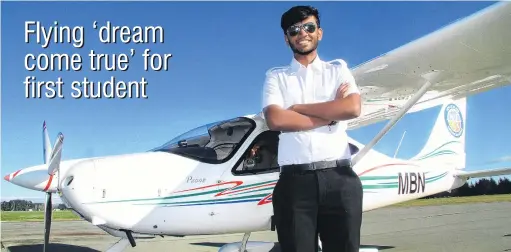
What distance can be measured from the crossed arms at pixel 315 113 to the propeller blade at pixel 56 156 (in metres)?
3.28

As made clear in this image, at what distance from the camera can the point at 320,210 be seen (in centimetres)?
243

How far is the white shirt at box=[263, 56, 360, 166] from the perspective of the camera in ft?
8.36

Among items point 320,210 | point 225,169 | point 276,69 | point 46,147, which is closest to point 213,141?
point 225,169

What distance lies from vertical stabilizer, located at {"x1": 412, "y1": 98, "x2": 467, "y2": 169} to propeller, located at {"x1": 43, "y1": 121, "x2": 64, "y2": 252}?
6163mm

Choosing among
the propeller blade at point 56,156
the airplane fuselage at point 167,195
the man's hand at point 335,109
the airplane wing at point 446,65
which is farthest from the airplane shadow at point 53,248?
the man's hand at point 335,109

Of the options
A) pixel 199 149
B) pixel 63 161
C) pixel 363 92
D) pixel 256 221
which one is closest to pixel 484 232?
pixel 363 92

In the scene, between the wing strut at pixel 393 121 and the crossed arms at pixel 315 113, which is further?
the wing strut at pixel 393 121

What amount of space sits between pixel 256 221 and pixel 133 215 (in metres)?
1.41

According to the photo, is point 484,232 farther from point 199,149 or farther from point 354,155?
point 199,149

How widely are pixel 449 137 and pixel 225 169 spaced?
19.4 feet

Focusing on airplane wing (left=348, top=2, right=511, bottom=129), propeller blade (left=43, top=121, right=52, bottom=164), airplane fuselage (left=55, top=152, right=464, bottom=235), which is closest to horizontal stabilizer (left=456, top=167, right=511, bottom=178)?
airplane wing (left=348, top=2, right=511, bottom=129)

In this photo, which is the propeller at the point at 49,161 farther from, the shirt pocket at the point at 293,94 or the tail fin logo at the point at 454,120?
the tail fin logo at the point at 454,120

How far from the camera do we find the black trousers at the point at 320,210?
240 centimetres

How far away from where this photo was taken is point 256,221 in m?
5.42
